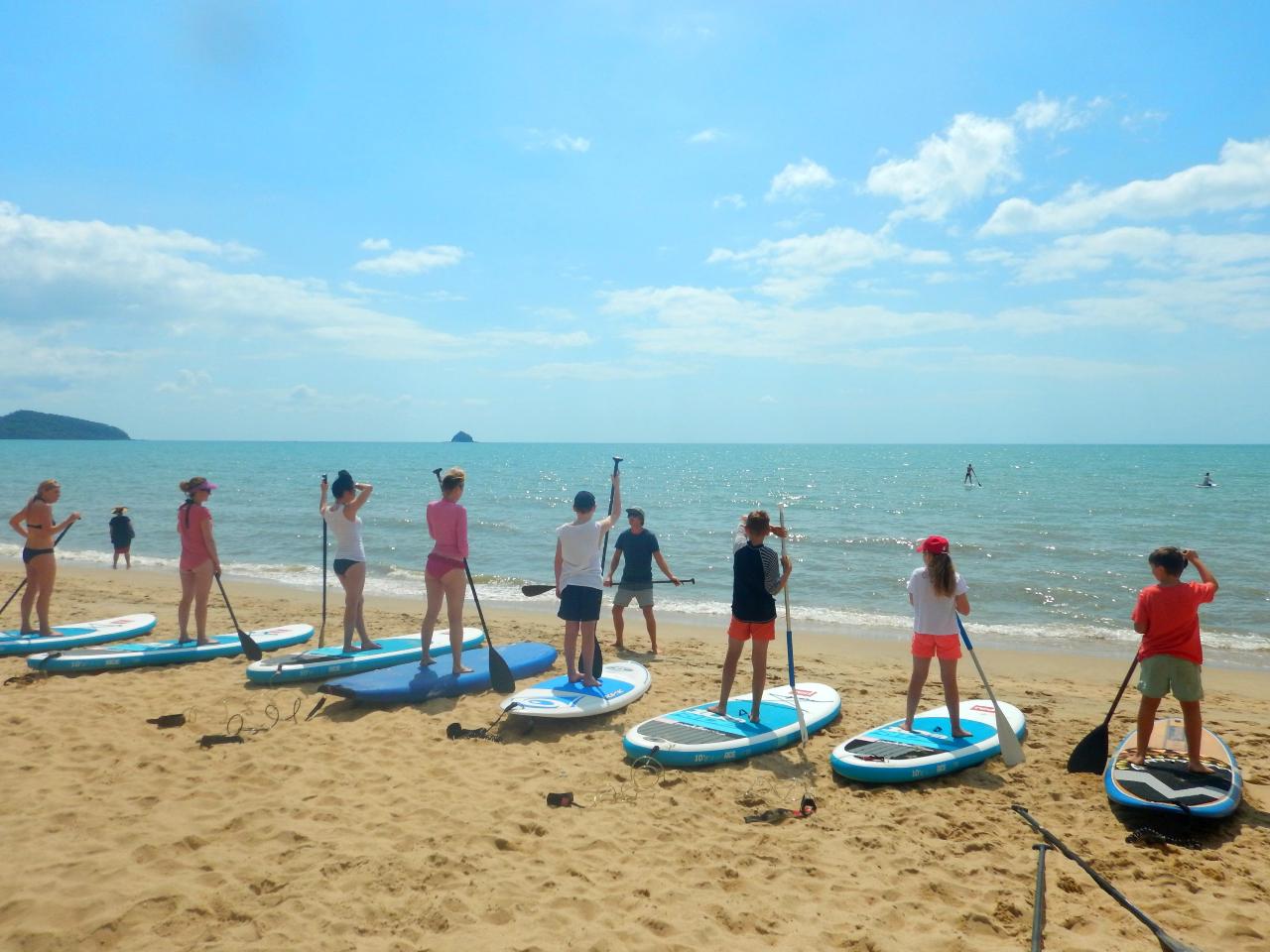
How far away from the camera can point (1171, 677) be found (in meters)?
5.12

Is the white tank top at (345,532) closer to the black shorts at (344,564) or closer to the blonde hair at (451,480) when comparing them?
the black shorts at (344,564)

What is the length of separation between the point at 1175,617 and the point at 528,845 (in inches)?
167

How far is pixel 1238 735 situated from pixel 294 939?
7325mm

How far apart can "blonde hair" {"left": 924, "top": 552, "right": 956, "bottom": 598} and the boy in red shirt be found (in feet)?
3.64

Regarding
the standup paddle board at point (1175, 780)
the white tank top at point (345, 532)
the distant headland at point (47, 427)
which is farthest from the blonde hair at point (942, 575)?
the distant headland at point (47, 427)

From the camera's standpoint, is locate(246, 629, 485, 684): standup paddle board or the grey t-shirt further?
the grey t-shirt

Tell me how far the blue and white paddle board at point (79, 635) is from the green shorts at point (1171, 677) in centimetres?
1035

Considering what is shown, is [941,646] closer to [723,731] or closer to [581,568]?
[723,731]

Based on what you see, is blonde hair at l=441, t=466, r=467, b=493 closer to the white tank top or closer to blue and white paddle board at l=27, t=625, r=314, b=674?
the white tank top

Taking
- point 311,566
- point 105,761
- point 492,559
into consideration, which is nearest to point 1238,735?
point 105,761

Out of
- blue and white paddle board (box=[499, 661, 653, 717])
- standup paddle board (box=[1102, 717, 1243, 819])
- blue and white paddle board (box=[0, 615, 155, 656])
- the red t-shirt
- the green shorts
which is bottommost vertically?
blue and white paddle board (box=[0, 615, 155, 656])

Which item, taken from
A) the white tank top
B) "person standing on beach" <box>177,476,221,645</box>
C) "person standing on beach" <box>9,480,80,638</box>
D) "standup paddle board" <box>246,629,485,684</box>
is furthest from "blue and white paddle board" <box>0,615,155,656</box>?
the white tank top

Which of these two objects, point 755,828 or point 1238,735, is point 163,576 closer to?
point 755,828

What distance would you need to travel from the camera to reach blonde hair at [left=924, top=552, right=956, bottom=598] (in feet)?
18.0
